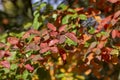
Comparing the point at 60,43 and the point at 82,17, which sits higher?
the point at 82,17

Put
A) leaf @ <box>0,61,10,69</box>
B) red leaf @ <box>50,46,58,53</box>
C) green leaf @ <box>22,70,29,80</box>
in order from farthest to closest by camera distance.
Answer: green leaf @ <box>22,70,29,80</box> → leaf @ <box>0,61,10,69</box> → red leaf @ <box>50,46,58,53</box>

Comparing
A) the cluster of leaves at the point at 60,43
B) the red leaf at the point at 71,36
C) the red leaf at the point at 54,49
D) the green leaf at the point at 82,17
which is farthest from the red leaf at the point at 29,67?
the green leaf at the point at 82,17

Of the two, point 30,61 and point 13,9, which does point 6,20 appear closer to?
point 13,9

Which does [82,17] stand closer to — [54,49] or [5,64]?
[54,49]

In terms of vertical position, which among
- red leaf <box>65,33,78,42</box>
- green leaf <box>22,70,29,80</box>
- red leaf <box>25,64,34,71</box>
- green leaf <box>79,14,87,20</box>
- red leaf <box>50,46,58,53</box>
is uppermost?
green leaf <box>79,14,87,20</box>

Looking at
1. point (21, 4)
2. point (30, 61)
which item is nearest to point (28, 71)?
point (30, 61)

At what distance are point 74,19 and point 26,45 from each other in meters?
0.41

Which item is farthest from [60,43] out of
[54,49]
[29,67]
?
[29,67]

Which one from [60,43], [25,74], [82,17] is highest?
[82,17]

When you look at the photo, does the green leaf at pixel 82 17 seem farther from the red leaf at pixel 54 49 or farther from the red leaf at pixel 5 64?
the red leaf at pixel 5 64

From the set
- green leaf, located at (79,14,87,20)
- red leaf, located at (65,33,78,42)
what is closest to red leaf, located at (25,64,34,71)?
red leaf, located at (65,33,78,42)

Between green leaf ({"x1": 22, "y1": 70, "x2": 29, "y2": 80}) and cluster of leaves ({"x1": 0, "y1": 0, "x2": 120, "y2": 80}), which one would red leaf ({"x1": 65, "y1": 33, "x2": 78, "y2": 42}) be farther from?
green leaf ({"x1": 22, "y1": 70, "x2": 29, "y2": 80})

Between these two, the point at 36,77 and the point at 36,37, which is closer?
the point at 36,37

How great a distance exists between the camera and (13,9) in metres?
5.63
